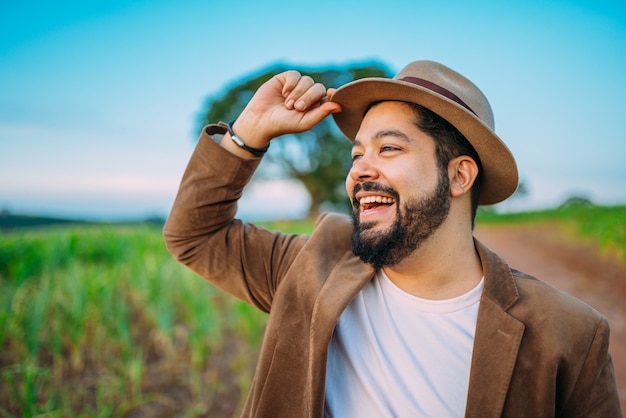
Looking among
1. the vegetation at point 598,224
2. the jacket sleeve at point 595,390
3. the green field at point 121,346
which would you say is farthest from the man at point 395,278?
the vegetation at point 598,224

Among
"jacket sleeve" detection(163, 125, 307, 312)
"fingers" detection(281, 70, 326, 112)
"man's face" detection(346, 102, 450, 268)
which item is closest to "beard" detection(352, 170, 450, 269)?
"man's face" detection(346, 102, 450, 268)

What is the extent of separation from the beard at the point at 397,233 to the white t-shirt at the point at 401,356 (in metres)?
0.19

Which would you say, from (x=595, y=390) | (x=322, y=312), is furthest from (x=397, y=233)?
(x=595, y=390)

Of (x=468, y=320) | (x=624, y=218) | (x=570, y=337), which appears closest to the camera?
(x=570, y=337)

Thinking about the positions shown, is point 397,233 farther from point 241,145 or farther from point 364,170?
point 241,145

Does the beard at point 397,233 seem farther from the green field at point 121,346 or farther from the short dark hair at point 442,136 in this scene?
the green field at point 121,346

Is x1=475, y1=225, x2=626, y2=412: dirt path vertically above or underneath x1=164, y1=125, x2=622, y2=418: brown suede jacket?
underneath

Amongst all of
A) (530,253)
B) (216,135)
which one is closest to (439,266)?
(216,135)

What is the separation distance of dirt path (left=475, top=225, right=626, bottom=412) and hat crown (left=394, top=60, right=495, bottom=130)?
9.49ft

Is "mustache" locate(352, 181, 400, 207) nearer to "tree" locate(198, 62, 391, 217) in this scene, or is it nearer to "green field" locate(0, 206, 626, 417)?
"green field" locate(0, 206, 626, 417)

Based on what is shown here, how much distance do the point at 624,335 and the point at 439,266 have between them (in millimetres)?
4107

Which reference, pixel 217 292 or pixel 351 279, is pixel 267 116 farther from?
pixel 217 292

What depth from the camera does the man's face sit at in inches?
66.7

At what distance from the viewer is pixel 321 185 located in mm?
21297
